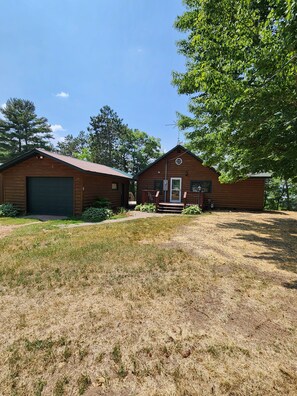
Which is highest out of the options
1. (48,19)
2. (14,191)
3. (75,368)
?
(48,19)

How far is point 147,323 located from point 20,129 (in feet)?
123

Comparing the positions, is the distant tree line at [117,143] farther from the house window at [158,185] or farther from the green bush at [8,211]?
the green bush at [8,211]

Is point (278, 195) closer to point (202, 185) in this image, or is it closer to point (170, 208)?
point (202, 185)

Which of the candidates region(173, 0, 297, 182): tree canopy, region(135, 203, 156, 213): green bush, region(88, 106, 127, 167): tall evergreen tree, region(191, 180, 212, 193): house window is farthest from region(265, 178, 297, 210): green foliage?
region(88, 106, 127, 167): tall evergreen tree

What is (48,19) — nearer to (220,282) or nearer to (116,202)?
(116,202)

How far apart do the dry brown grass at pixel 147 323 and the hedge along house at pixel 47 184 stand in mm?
6734

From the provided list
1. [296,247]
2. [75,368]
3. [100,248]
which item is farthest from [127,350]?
[296,247]

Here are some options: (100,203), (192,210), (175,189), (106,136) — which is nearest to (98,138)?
(106,136)

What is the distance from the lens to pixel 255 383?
66.9 inches

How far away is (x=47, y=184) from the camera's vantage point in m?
12.1

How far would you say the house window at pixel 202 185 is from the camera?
15615mm

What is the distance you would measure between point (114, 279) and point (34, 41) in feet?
46.9

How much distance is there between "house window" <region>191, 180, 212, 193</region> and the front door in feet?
3.46

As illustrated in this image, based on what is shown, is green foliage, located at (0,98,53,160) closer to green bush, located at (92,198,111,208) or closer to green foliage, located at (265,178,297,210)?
green bush, located at (92,198,111,208)
